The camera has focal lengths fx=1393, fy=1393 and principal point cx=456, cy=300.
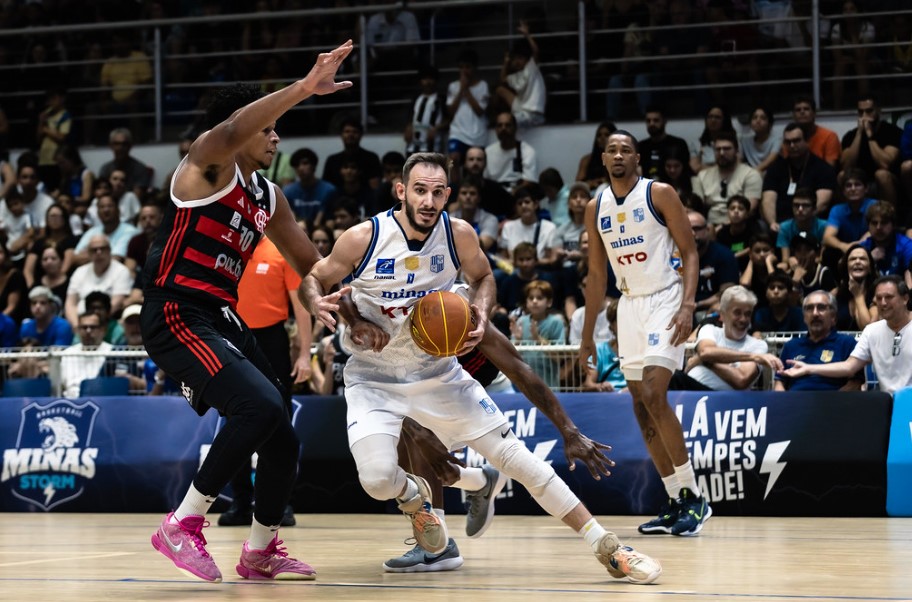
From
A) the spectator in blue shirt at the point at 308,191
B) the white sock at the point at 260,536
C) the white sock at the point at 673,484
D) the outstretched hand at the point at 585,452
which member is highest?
the spectator in blue shirt at the point at 308,191

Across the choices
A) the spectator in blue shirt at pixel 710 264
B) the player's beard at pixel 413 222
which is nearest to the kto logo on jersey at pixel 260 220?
the player's beard at pixel 413 222

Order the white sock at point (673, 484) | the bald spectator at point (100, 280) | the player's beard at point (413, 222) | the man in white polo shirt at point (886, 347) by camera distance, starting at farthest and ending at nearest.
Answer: the bald spectator at point (100, 280) < the man in white polo shirt at point (886, 347) < the white sock at point (673, 484) < the player's beard at point (413, 222)

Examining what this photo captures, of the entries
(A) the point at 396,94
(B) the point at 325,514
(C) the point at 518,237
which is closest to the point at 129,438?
(B) the point at 325,514

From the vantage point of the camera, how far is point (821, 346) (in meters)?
11.3

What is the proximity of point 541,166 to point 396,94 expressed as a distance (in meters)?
2.66

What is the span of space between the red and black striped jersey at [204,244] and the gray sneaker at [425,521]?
4.51ft

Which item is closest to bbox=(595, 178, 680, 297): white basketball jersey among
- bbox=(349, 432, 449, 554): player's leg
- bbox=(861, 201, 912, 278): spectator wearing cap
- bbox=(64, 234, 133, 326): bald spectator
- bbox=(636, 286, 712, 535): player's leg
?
bbox=(636, 286, 712, 535): player's leg

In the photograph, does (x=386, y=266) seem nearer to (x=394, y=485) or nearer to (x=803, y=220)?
(x=394, y=485)

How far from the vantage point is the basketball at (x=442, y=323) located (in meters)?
6.51

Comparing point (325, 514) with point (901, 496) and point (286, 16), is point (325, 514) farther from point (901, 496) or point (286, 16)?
point (286, 16)

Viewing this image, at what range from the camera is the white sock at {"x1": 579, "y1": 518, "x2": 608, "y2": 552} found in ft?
20.9

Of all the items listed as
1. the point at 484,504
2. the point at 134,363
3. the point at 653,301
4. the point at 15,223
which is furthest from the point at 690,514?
the point at 15,223

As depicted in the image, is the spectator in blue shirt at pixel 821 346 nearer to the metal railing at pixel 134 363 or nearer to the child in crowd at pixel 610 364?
the metal railing at pixel 134 363

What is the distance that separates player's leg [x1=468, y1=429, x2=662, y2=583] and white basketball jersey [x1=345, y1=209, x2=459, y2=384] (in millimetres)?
504
